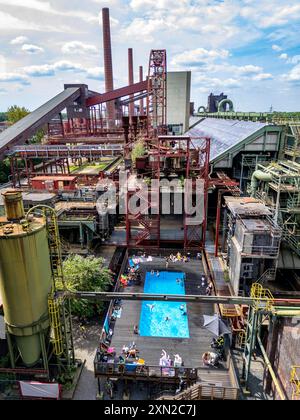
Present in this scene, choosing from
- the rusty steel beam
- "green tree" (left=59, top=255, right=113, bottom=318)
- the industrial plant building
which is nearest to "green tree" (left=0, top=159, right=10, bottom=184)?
the industrial plant building

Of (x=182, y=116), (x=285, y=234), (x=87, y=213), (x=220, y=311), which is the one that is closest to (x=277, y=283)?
(x=285, y=234)

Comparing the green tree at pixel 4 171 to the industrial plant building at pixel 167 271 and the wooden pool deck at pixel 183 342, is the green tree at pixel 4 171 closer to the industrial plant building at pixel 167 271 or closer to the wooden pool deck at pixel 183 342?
the industrial plant building at pixel 167 271

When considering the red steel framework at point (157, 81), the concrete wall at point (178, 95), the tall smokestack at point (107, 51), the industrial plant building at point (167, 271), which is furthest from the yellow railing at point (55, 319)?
the tall smokestack at point (107, 51)

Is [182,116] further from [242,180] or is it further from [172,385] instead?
[172,385]

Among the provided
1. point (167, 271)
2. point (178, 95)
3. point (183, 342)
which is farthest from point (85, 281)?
point (178, 95)
